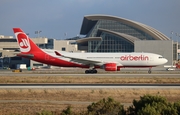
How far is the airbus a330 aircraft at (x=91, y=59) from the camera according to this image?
51.8 metres

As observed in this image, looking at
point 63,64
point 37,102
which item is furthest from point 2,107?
point 63,64

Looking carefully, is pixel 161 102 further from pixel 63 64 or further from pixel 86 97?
pixel 63 64

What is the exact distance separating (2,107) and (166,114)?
10656 mm

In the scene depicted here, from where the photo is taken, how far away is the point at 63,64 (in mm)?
53562

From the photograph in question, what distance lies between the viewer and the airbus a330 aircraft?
5175 centimetres

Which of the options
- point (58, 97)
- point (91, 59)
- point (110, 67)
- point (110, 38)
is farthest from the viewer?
point (110, 38)

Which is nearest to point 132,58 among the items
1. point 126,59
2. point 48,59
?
point 126,59

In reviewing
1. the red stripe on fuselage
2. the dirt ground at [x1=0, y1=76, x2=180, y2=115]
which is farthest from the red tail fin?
the dirt ground at [x1=0, y1=76, x2=180, y2=115]

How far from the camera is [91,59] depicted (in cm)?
5312

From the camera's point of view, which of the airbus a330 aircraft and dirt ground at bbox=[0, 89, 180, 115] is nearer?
dirt ground at bbox=[0, 89, 180, 115]

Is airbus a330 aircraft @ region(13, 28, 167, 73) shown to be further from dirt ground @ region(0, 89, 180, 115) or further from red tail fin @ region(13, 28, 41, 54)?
dirt ground @ region(0, 89, 180, 115)

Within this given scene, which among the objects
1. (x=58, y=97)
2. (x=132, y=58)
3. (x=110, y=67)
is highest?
(x=132, y=58)

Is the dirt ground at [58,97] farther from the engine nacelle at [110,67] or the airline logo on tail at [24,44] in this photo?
the airline logo on tail at [24,44]

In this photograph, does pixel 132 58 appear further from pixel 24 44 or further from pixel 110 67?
pixel 24 44
